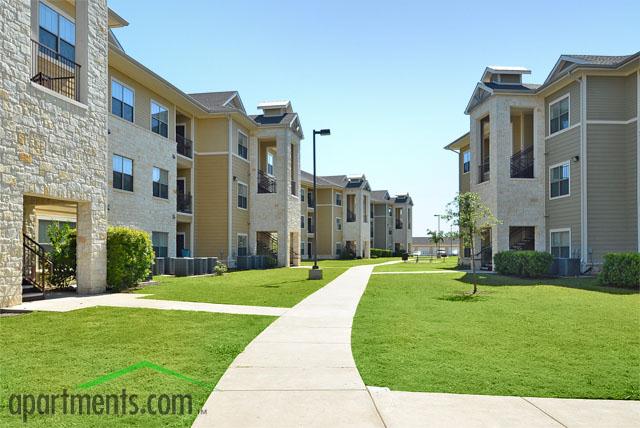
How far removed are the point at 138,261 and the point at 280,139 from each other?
21.0 metres

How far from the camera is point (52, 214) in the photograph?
19.7 metres

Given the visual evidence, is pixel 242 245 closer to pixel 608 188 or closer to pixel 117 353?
pixel 608 188

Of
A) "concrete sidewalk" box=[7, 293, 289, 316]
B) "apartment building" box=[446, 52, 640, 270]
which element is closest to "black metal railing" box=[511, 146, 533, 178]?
"apartment building" box=[446, 52, 640, 270]

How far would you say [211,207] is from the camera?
32719 mm

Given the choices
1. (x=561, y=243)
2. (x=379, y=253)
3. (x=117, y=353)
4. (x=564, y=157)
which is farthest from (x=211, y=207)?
(x=379, y=253)

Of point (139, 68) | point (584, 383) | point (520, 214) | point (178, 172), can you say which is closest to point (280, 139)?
point (178, 172)

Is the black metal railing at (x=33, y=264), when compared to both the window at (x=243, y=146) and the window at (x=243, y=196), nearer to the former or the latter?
the window at (x=243, y=196)

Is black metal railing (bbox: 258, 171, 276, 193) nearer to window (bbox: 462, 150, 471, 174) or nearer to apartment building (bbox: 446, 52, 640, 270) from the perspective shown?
window (bbox: 462, 150, 471, 174)

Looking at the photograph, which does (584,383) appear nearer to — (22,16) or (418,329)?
(418,329)

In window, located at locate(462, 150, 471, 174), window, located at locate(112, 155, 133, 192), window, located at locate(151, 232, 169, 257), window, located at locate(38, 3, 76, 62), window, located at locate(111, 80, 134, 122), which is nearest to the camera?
A: window, located at locate(38, 3, 76, 62)

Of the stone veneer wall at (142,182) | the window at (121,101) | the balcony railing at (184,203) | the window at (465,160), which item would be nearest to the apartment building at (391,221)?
the window at (465,160)

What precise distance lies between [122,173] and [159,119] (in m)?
4.70

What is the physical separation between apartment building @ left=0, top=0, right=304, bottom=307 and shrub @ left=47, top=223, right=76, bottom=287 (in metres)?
0.36

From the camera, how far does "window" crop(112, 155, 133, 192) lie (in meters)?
23.0
